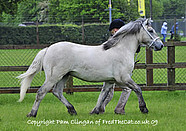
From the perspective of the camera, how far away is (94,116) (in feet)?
23.4

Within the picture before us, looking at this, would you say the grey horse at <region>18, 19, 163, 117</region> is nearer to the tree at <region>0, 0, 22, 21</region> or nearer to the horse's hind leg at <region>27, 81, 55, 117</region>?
the horse's hind leg at <region>27, 81, 55, 117</region>

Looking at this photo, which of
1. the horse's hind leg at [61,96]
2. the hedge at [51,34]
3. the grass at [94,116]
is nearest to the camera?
the grass at [94,116]

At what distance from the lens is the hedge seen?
30297 millimetres

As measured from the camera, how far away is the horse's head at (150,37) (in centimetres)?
729

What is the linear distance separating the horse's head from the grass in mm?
1359

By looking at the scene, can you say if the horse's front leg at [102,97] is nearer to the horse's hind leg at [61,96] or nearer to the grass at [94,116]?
the grass at [94,116]

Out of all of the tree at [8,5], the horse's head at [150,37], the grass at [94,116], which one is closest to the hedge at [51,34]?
the tree at [8,5]

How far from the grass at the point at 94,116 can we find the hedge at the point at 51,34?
67.0 feet

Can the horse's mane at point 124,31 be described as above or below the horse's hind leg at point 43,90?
above

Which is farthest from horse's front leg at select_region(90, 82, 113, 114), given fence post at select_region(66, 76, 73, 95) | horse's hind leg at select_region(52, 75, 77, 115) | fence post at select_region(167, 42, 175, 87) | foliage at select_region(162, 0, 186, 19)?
foliage at select_region(162, 0, 186, 19)

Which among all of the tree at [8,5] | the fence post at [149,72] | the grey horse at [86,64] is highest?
the tree at [8,5]

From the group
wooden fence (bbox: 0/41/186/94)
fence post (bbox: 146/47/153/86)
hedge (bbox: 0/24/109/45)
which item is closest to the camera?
wooden fence (bbox: 0/41/186/94)

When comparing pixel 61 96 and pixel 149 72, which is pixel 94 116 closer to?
pixel 61 96

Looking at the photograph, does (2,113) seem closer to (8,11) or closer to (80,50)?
(80,50)
